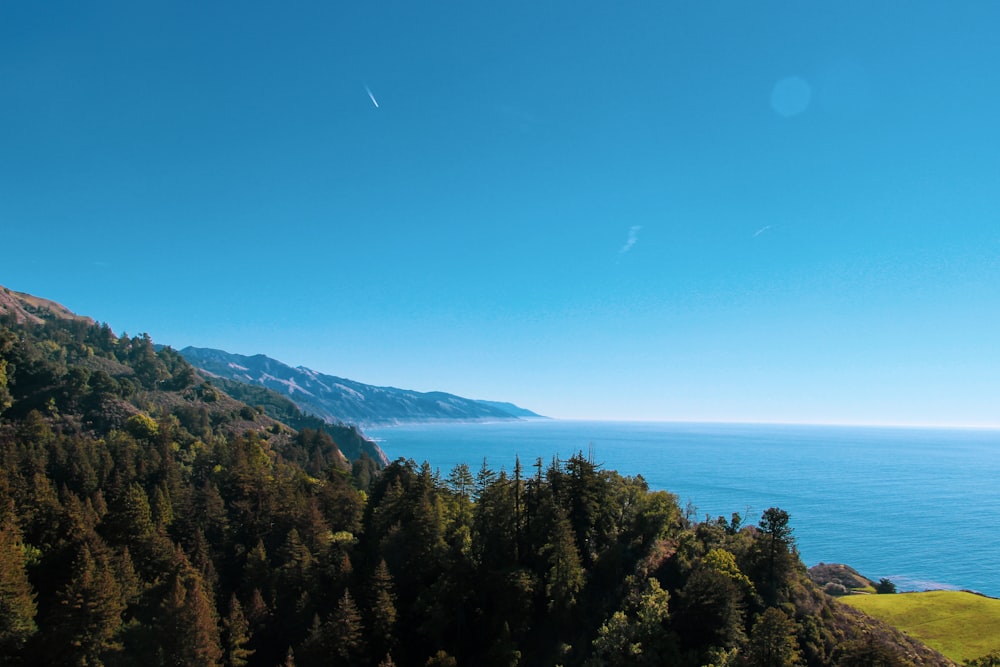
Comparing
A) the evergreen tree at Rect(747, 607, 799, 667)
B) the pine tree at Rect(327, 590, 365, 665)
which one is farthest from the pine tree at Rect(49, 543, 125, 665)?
the evergreen tree at Rect(747, 607, 799, 667)

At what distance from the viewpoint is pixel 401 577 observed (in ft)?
212

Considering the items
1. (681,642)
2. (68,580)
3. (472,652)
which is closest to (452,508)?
(472,652)

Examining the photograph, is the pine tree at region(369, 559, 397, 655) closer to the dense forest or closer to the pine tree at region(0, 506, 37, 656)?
the dense forest

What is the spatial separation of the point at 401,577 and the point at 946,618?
7745cm

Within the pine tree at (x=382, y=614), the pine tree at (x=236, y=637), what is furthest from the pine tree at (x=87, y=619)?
the pine tree at (x=382, y=614)

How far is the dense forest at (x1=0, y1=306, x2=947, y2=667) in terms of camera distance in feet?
167

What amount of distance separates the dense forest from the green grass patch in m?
11.4

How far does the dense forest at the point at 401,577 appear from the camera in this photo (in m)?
50.9

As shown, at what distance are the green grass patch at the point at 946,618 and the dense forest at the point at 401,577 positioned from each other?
447 inches

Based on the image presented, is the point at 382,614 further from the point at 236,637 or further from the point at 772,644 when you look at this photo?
the point at 772,644

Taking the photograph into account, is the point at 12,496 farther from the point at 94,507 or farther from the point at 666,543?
the point at 666,543

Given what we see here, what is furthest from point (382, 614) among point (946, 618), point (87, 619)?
point (946, 618)

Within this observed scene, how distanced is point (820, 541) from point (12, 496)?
175m

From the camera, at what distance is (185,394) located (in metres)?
187
